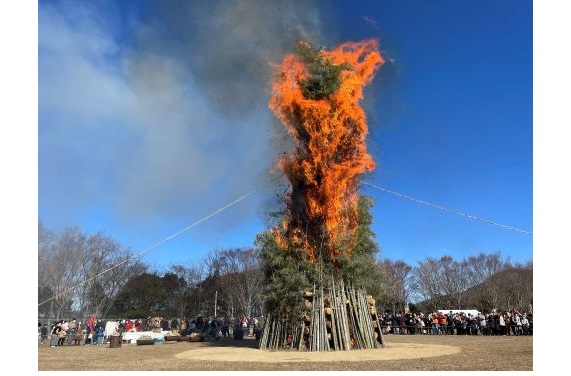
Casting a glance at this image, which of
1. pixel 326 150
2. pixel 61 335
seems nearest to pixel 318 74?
pixel 326 150

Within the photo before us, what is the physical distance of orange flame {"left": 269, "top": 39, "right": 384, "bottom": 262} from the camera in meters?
20.9

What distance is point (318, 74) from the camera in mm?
20922

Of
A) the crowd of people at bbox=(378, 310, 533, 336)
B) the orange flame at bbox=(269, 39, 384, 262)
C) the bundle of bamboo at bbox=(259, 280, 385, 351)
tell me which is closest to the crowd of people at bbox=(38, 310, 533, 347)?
the crowd of people at bbox=(378, 310, 533, 336)

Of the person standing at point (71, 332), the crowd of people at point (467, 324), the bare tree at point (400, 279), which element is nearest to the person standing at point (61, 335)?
the person standing at point (71, 332)

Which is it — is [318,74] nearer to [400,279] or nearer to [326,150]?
[326,150]

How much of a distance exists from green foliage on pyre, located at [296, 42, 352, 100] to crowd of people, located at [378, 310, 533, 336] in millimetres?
22010

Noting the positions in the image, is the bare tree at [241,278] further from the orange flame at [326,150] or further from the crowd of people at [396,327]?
the orange flame at [326,150]

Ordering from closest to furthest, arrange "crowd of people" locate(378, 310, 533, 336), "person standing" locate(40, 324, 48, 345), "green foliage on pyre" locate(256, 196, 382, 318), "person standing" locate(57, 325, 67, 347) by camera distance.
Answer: "green foliage on pyre" locate(256, 196, 382, 318) → "person standing" locate(57, 325, 67, 347) → "crowd of people" locate(378, 310, 533, 336) → "person standing" locate(40, 324, 48, 345)

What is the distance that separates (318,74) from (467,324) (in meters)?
24.9

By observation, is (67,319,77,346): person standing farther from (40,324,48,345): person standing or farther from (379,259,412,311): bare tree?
(379,259,412,311): bare tree

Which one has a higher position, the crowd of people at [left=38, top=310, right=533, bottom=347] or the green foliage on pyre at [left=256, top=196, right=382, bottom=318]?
the green foliage on pyre at [left=256, top=196, right=382, bottom=318]

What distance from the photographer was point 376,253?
Result: 23750 mm
